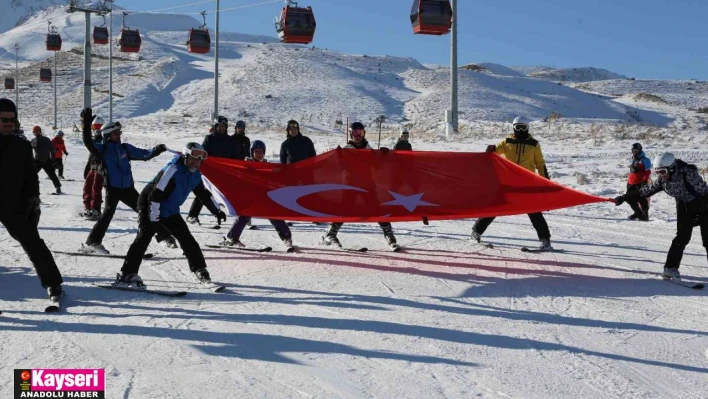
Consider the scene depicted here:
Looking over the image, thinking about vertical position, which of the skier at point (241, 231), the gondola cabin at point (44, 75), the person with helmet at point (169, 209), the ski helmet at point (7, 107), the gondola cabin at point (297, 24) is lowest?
the skier at point (241, 231)

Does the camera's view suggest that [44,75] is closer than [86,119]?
No

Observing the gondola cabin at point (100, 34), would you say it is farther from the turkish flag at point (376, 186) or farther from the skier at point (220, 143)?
the turkish flag at point (376, 186)

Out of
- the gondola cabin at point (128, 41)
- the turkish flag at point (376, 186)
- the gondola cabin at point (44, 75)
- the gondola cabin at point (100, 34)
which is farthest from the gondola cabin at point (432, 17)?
the gondola cabin at point (44, 75)

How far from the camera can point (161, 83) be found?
85.6 metres

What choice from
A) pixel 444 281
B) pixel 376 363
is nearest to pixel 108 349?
pixel 376 363

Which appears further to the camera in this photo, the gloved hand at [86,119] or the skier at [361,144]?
the skier at [361,144]

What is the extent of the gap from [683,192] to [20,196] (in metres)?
6.79

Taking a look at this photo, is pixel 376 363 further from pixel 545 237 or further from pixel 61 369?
pixel 545 237

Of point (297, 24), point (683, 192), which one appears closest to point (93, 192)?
point (683, 192)

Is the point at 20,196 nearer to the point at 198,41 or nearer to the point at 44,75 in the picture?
the point at 198,41

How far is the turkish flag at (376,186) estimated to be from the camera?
30.8ft

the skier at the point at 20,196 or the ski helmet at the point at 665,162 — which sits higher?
the ski helmet at the point at 665,162

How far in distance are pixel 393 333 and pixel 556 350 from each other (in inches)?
51.1

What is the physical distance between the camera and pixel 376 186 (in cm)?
957
